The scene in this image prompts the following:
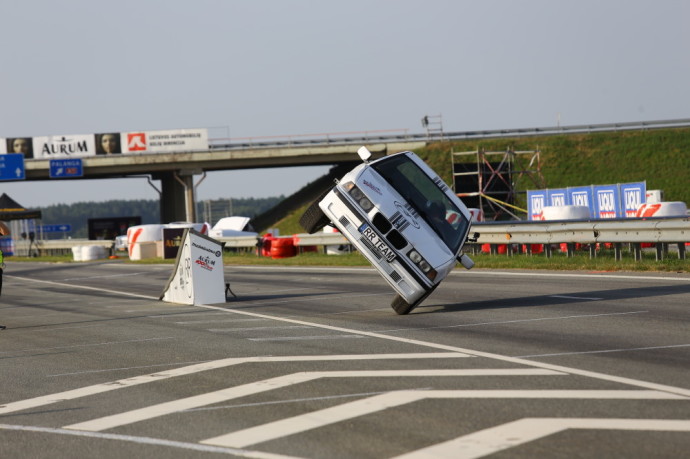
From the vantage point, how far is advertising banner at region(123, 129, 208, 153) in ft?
225

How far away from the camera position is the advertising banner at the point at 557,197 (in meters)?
37.3

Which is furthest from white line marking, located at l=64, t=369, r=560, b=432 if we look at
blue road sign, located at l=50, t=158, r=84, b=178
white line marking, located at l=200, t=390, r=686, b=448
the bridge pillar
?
blue road sign, located at l=50, t=158, r=84, b=178

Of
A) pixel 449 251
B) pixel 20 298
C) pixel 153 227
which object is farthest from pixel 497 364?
pixel 153 227

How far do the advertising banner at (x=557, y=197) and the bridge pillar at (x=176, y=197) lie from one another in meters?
36.8

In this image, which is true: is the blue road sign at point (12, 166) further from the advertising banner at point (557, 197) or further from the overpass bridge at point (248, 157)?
the advertising banner at point (557, 197)

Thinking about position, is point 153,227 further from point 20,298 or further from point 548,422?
point 548,422

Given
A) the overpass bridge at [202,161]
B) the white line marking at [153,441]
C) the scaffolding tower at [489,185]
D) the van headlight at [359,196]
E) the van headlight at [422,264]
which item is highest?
the overpass bridge at [202,161]

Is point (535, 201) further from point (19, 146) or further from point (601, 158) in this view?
point (19, 146)

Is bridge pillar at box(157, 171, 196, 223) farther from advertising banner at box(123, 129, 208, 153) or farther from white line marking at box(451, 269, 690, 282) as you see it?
white line marking at box(451, 269, 690, 282)

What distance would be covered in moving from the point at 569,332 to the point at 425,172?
4.33m

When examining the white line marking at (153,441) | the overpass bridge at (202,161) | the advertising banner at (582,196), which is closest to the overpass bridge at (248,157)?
the overpass bridge at (202,161)

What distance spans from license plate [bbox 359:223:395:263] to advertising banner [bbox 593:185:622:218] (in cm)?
2325

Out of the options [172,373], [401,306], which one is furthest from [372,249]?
[172,373]

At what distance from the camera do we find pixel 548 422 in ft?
20.6
